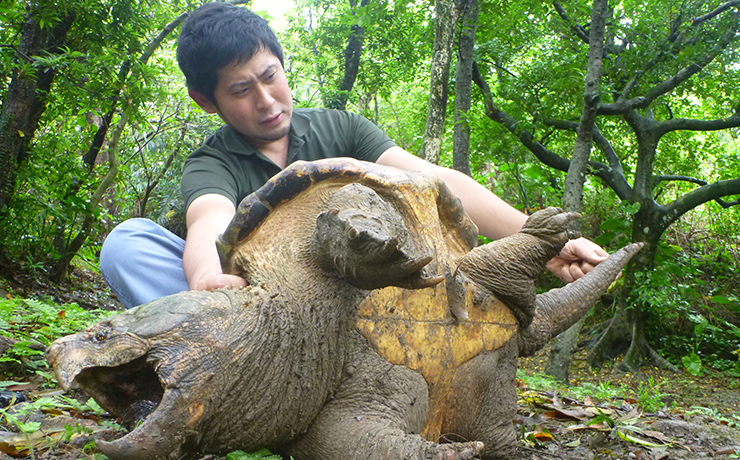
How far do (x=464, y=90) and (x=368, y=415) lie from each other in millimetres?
5482

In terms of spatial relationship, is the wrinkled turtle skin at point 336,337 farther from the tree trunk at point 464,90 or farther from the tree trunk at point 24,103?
the tree trunk at point 24,103

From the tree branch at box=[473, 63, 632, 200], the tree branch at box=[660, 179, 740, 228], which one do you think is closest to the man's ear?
the tree branch at box=[473, 63, 632, 200]

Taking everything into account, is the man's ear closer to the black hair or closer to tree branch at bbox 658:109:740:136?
the black hair

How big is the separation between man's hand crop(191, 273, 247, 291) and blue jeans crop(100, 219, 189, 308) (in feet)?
2.98

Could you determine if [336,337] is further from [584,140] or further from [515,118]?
[515,118]

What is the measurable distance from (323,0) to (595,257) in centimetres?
1087

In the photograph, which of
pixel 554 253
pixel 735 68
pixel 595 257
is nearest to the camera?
pixel 554 253

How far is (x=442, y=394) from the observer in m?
1.88

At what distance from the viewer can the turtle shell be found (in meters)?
1.76

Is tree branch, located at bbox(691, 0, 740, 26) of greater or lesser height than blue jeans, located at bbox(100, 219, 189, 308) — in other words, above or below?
above

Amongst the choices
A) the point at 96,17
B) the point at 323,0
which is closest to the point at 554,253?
the point at 96,17

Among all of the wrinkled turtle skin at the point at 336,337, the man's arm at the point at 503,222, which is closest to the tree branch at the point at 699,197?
the man's arm at the point at 503,222

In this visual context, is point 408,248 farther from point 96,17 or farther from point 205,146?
point 96,17

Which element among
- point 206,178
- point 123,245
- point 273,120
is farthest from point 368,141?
point 123,245
